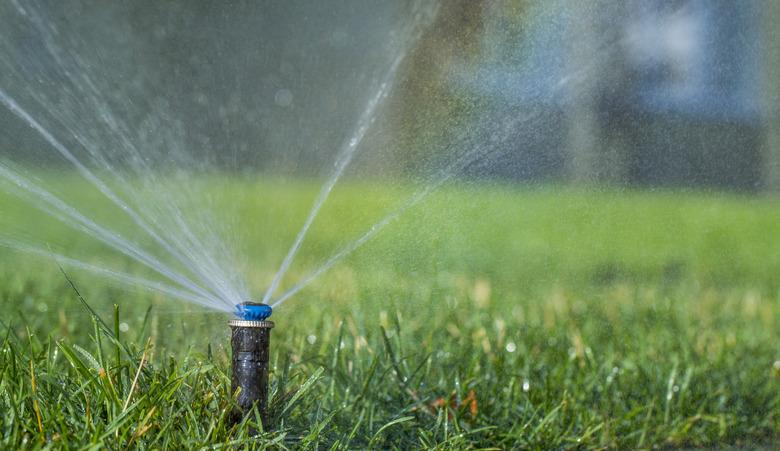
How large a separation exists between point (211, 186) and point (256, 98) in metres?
0.95

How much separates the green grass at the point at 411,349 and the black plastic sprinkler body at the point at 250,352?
0.04m

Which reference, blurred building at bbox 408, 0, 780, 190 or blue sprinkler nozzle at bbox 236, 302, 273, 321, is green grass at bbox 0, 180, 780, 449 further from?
blurred building at bbox 408, 0, 780, 190

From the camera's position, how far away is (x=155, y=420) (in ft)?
6.12

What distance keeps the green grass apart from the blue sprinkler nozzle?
6.5 inches

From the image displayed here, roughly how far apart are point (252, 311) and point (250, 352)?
0.24 feet

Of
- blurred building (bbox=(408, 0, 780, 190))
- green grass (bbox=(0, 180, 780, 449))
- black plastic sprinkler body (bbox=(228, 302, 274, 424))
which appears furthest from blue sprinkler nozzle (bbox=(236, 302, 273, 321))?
blurred building (bbox=(408, 0, 780, 190))

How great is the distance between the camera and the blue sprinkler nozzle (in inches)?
73.9

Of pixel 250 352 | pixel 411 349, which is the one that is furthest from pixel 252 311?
pixel 411 349

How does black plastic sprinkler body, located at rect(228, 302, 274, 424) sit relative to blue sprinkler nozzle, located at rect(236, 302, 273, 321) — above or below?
below

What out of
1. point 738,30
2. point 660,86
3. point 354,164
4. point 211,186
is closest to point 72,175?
point 354,164

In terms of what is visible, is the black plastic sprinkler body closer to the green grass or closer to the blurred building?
the green grass

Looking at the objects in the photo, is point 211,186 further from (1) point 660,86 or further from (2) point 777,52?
(2) point 777,52

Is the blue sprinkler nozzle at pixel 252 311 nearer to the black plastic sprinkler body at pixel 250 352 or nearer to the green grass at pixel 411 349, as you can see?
the black plastic sprinkler body at pixel 250 352

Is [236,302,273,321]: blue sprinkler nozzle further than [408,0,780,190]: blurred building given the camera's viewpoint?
No
